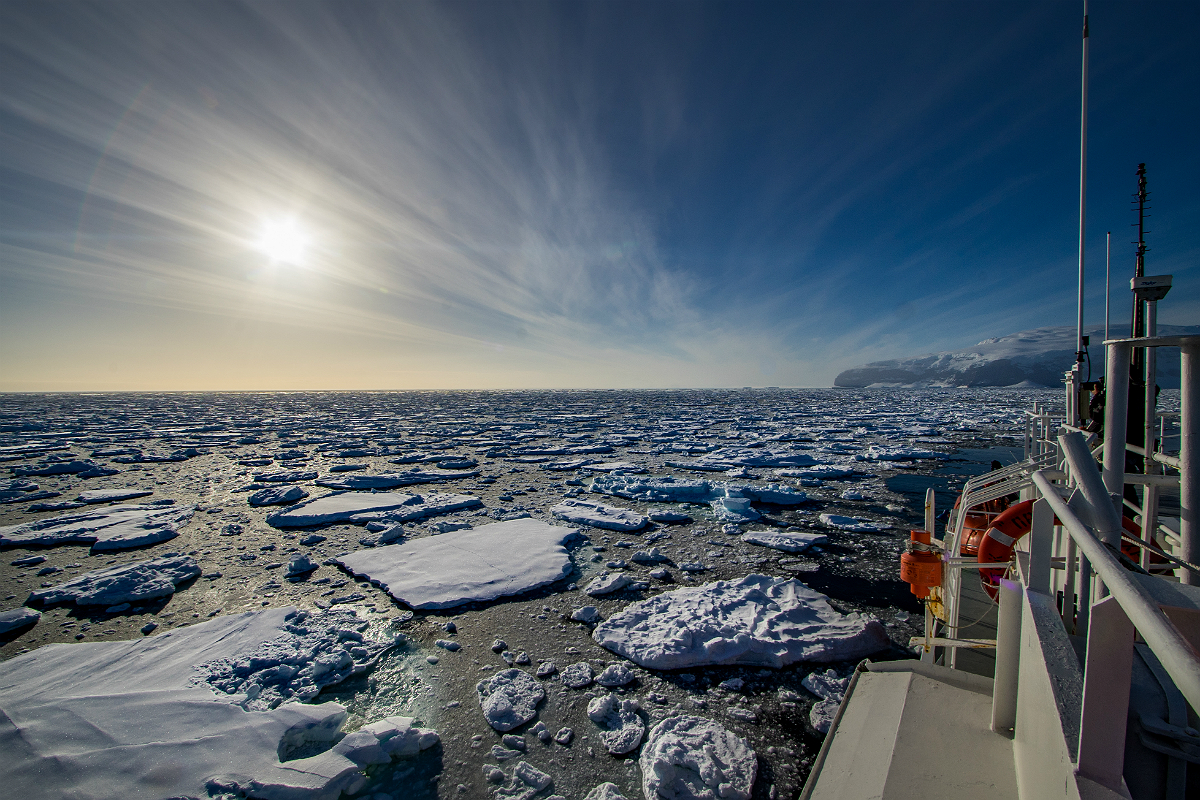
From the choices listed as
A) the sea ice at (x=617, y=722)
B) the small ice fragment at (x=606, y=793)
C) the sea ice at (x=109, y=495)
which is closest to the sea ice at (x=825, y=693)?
the sea ice at (x=617, y=722)

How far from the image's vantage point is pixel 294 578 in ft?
16.6

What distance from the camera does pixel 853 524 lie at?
6922mm

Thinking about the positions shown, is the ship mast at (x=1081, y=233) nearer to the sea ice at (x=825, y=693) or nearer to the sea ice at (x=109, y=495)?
the sea ice at (x=825, y=693)

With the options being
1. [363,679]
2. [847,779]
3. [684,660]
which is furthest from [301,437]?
[847,779]

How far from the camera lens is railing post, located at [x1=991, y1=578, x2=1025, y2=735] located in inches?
69.1

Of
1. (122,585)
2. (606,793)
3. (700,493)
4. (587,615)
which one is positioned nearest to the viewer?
(606,793)

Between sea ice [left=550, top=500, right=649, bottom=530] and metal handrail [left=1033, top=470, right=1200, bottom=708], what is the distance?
233 inches

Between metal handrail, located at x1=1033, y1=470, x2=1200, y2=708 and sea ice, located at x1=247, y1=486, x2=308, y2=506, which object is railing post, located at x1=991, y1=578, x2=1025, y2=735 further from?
sea ice, located at x1=247, y1=486, x2=308, y2=506

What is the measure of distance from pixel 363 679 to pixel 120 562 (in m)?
4.52

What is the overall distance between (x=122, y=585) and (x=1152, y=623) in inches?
277

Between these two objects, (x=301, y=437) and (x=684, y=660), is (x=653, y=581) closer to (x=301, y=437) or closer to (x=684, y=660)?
(x=684, y=660)

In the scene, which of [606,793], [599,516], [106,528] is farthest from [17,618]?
[599,516]

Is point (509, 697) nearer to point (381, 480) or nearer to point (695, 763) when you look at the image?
point (695, 763)

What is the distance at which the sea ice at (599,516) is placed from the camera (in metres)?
6.85
